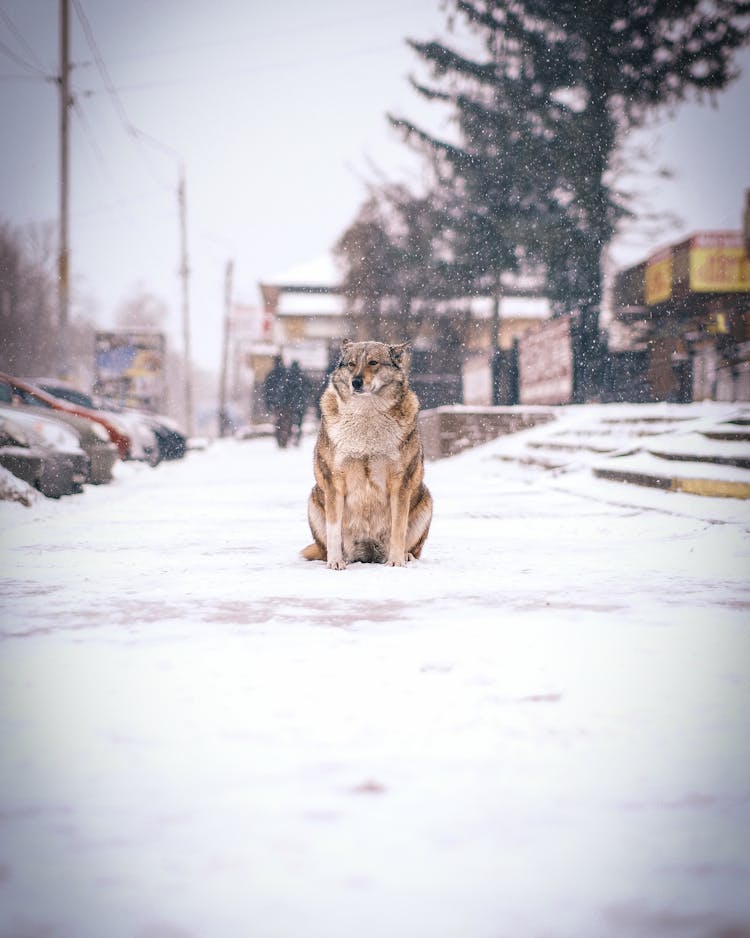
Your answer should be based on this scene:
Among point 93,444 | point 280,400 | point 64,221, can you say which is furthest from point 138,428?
point 280,400

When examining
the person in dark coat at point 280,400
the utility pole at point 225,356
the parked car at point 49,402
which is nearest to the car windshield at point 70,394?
the parked car at point 49,402

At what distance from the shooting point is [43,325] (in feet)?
125

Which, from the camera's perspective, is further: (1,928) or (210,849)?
(210,849)

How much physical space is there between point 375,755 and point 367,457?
3.12 meters

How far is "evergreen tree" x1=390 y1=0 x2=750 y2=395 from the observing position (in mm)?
19906

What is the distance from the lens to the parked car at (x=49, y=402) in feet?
39.6

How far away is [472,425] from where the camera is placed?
18.1 meters

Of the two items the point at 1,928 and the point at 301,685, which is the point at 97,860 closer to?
the point at 1,928

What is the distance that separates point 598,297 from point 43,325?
26165 millimetres

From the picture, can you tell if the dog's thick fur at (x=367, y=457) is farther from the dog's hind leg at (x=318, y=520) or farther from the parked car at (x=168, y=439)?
the parked car at (x=168, y=439)

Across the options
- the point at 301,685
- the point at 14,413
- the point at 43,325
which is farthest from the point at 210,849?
the point at 43,325

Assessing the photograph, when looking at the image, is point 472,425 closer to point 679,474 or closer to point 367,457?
point 679,474

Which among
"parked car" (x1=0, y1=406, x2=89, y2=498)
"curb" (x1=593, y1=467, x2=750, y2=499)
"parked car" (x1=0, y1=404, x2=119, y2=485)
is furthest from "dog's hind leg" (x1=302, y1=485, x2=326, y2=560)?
"parked car" (x1=0, y1=404, x2=119, y2=485)

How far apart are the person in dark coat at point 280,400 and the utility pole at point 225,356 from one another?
24.7 meters
